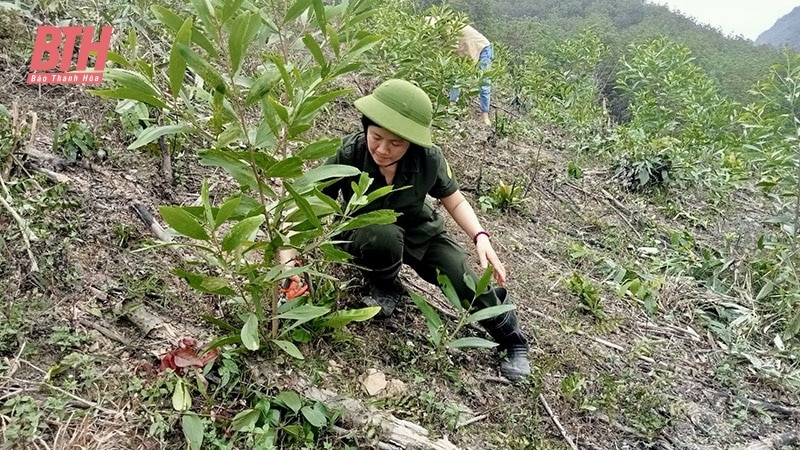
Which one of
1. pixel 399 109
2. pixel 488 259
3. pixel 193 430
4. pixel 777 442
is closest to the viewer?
Answer: pixel 193 430

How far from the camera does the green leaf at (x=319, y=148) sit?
152cm

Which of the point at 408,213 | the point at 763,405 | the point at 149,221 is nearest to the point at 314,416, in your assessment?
the point at 408,213

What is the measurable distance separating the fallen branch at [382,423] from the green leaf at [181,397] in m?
0.35

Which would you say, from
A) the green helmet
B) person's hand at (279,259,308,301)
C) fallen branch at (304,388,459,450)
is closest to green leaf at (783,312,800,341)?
fallen branch at (304,388,459,450)

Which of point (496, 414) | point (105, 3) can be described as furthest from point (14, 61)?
point (496, 414)

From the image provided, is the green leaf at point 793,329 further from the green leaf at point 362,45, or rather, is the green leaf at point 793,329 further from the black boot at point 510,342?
the green leaf at point 362,45

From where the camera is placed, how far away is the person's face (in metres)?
1.90

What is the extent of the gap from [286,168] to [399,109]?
536mm

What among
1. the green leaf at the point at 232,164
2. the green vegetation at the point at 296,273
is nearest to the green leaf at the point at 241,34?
the green vegetation at the point at 296,273

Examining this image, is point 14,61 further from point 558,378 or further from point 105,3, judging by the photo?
point 558,378

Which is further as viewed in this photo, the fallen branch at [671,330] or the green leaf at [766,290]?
the green leaf at [766,290]

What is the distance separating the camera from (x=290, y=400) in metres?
1.69

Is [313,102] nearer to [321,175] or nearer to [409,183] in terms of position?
[321,175]

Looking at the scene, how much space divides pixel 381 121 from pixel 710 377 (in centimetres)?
217
